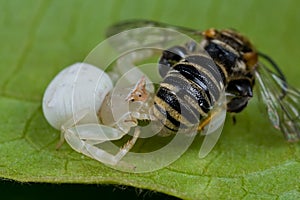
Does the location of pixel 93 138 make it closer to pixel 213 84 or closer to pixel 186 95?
pixel 186 95

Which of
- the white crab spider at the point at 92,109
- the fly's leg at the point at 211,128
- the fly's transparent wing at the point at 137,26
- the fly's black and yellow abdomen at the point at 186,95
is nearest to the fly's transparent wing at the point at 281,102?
the fly's leg at the point at 211,128

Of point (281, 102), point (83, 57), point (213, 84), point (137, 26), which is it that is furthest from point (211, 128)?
point (83, 57)

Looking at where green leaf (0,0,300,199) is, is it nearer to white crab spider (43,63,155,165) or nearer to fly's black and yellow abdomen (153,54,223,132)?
white crab spider (43,63,155,165)

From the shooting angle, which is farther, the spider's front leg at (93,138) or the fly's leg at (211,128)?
the fly's leg at (211,128)

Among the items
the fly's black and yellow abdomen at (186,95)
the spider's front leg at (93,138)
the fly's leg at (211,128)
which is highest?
the fly's black and yellow abdomen at (186,95)

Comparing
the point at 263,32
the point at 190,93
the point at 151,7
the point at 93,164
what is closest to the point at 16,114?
the point at 93,164

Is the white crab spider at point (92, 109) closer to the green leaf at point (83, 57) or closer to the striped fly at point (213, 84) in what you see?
the green leaf at point (83, 57)
